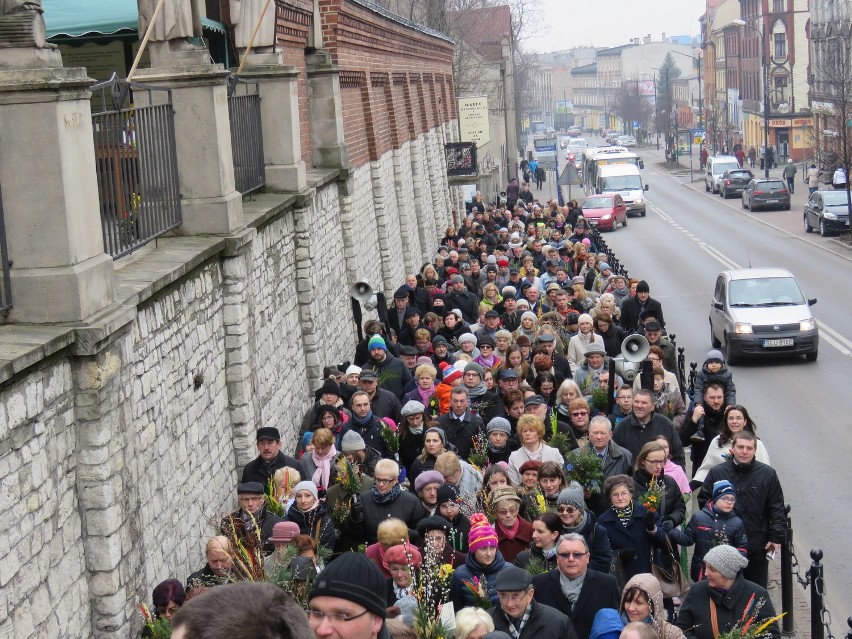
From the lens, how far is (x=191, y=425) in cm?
1028

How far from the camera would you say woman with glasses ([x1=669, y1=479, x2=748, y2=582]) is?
945 cm

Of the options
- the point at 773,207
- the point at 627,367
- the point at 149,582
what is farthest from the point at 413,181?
the point at 773,207

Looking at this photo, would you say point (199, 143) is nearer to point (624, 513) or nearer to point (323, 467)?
point (323, 467)

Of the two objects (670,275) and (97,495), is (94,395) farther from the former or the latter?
(670,275)

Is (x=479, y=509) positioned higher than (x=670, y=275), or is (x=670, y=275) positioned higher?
(x=479, y=509)

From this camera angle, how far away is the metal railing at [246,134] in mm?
13484

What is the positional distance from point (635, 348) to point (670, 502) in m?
4.12

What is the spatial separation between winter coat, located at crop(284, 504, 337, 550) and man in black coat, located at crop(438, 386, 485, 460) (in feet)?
7.48

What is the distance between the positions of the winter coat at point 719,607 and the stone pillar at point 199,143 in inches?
208

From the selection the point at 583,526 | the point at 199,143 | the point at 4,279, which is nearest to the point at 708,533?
the point at 583,526

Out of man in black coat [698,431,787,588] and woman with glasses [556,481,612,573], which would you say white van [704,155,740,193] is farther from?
woman with glasses [556,481,612,573]

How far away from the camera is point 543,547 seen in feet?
28.2

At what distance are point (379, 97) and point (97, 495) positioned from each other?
1850cm

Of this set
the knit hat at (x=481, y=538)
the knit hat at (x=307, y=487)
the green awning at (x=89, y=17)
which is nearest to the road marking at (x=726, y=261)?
the green awning at (x=89, y=17)
